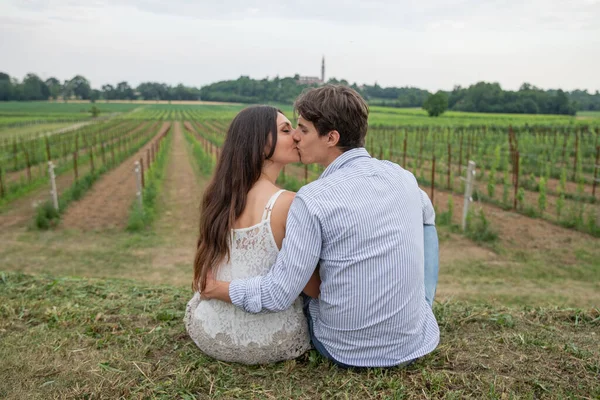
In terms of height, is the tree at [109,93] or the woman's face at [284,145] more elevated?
the tree at [109,93]

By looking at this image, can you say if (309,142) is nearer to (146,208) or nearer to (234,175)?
(234,175)

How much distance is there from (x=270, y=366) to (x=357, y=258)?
0.73 m

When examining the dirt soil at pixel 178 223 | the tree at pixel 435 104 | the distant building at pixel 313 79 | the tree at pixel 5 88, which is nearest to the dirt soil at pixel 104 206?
the dirt soil at pixel 178 223

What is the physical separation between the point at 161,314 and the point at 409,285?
1609mm

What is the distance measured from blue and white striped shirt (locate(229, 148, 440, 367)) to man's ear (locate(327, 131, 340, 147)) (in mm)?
60

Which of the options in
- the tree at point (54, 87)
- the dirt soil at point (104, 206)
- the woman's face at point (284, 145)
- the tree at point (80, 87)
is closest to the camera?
the woman's face at point (284, 145)

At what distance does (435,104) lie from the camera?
161ft

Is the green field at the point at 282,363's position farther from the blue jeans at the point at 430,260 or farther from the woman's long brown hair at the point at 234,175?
the woman's long brown hair at the point at 234,175

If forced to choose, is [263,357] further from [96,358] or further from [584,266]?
[584,266]

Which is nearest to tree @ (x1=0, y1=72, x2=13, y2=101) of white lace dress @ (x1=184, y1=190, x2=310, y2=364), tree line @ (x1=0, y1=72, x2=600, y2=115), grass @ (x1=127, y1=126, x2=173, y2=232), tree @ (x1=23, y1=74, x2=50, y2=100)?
tree line @ (x1=0, y1=72, x2=600, y2=115)

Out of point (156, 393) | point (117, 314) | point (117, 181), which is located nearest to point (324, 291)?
point (156, 393)

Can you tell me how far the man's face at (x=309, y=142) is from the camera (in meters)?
2.01

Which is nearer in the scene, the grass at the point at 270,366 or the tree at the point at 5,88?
the grass at the point at 270,366

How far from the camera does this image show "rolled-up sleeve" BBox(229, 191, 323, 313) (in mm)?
1842
